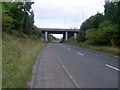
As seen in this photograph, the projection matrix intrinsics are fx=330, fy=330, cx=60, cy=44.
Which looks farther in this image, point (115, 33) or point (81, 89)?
point (115, 33)

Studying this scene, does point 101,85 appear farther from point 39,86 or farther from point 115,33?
point 115,33

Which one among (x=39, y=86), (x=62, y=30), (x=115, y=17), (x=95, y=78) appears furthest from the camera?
(x=62, y=30)

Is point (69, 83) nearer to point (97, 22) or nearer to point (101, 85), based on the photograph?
point (101, 85)

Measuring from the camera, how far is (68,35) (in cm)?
15712

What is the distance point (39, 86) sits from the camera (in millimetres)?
12125

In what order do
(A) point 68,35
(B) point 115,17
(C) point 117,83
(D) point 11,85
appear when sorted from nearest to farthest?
(D) point 11,85, (C) point 117,83, (B) point 115,17, (A) point 68,35

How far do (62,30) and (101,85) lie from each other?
13290 cm

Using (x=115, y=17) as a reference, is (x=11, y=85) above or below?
below

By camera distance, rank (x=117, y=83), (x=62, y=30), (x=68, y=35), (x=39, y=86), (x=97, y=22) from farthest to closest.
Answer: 1. (x=68, y=35)
2. (x=62, y=30)
3. (x=97, y=22)
4. (x=117, y=83)
5. (x=39, y=86)

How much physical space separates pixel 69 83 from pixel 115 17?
39224mm

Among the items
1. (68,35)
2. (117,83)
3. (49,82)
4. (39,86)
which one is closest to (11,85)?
(39,86)

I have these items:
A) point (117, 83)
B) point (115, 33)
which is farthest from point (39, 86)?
point (115, 33)

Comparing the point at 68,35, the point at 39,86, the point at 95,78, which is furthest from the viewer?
the point at 68,35

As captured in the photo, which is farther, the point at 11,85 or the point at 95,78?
the point at 95,78
